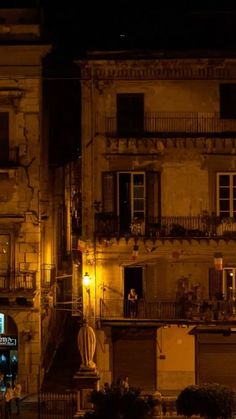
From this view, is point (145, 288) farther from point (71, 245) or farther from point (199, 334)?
point (71, 245)

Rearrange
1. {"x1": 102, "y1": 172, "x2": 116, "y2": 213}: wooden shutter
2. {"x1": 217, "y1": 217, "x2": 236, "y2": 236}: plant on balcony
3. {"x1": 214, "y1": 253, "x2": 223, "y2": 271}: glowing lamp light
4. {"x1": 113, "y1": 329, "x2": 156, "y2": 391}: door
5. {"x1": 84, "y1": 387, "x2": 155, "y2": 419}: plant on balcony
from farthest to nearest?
1. {"x1": 102, "y1": 172, "x2": 116, "y2": 213}: wooden shutter
2. {"x1": 113, "y1": 329, "x2": 156, "y2": 391}: door
3. {"x1": 217, "y1": 217, "x2": 236, "y2": 236}: plant on balcony
4. {"x1": 214, "y1": 253, "x2": 223, "y2": 271}: glowing lamp light
5. {"x1": 84, "y1": 387, "x2": 155, "y2": 419}: plant on balcony

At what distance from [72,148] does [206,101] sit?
8.74 meters

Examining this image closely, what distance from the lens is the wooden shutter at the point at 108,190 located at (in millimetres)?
41469

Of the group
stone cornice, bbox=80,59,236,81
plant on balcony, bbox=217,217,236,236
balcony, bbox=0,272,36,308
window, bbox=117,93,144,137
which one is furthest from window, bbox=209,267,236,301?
stone cornice, bbox=80,59,236,81

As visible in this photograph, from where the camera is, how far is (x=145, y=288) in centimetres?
4162

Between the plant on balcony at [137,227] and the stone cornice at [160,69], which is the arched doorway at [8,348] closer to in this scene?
the plant on balcony at [137,227]

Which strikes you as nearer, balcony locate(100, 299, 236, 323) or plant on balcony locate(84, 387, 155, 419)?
plant on balcony locate(84, 387, 155, 419)

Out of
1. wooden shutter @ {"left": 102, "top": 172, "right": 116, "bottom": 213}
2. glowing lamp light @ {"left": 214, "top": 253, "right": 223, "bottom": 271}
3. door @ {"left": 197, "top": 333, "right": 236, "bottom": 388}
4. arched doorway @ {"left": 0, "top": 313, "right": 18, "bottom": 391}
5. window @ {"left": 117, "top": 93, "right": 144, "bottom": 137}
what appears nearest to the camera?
glowing lamp light @ {"left": 214, "top": 253, "right": 223, "bottom": 271}

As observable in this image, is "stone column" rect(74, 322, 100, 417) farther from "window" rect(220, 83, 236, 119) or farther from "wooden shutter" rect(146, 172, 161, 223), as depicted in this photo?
"window" rect(220, 83, 236, 119)

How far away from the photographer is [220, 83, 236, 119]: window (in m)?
41.7

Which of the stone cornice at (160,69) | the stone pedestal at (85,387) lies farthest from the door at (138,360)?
the stone cornice at (160,69)

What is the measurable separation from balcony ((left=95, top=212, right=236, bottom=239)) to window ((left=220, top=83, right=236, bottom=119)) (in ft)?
15.1

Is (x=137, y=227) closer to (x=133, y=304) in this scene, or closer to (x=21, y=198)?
(x=133, y=304)

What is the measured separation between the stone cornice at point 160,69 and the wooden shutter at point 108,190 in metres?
4.34
